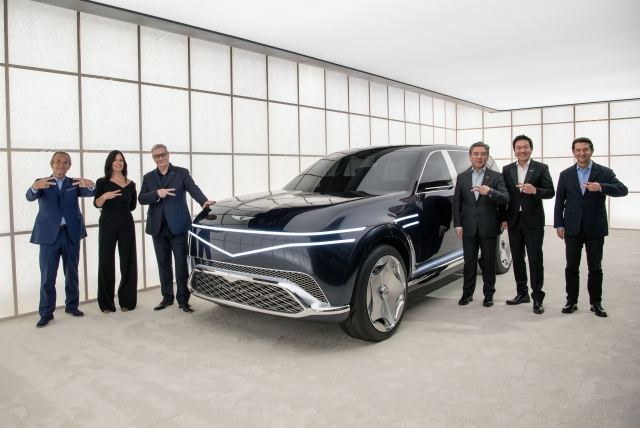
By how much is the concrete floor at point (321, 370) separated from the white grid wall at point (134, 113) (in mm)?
1217

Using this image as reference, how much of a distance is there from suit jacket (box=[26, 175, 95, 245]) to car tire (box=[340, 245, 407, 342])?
299 centimetres

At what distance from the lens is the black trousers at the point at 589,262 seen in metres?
4.47

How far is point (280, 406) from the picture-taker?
285 centimetres

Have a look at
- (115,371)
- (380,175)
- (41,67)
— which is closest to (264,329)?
(115,371)

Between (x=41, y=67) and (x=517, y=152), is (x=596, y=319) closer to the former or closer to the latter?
(x=517, y=152)

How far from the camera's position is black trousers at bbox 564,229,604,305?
4.47m

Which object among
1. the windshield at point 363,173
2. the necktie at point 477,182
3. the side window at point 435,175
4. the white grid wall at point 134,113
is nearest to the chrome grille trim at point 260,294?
the windshield at point 363,173

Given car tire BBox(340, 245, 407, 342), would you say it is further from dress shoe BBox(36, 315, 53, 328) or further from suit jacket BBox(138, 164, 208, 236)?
dress shoe BBox(36, 315, 53, 328)

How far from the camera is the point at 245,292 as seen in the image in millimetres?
3666

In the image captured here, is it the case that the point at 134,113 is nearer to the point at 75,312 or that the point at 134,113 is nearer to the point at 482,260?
the point at 75,312

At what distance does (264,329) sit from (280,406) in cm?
147

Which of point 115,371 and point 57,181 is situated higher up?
point 57,181

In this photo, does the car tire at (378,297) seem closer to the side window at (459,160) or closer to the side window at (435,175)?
the side window at (435,175)

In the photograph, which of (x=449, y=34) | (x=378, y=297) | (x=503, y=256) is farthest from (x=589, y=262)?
(x=449, y=34)
